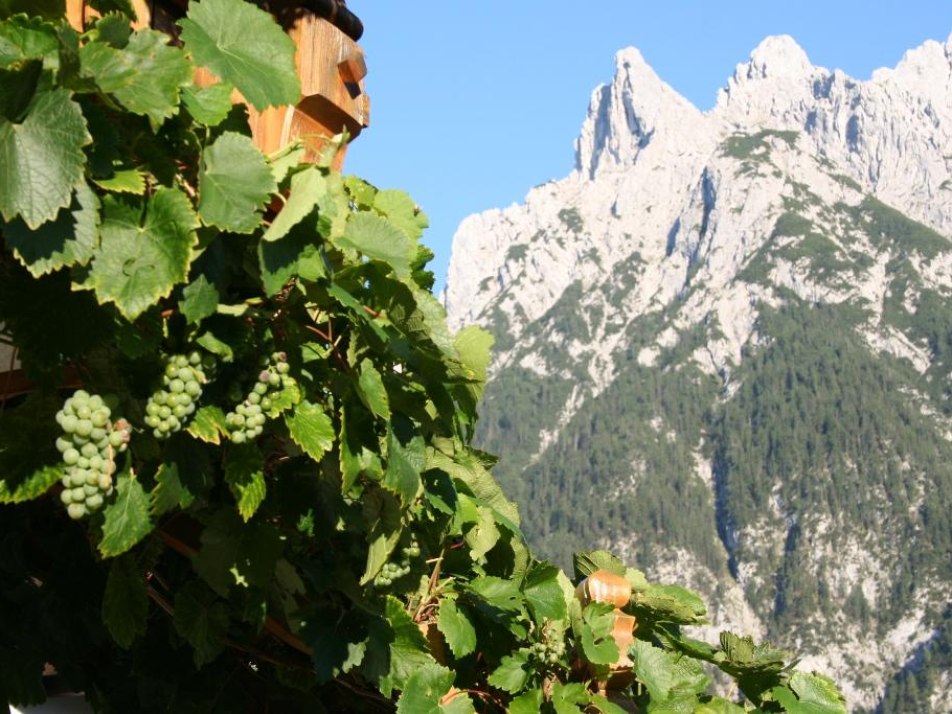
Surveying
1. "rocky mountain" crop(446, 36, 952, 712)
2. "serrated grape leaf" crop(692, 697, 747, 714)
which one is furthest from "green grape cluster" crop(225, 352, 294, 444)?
"rocky mountain" crop(446, 36, 952, 712)

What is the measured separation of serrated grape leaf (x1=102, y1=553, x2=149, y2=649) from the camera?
1563mm

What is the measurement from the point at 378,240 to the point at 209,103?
0.87 feet

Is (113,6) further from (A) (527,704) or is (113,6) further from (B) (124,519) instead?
(A) (527,704)

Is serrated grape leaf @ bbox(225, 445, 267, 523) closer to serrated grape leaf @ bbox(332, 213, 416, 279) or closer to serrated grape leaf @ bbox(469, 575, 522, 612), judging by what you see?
serrated grape leaf @ bbox(332, 213, 416, 279)

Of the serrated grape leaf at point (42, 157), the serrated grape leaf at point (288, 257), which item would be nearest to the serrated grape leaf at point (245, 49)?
the serrated grape leaf at point (288, 257)

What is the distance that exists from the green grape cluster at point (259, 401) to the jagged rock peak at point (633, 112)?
541 ft

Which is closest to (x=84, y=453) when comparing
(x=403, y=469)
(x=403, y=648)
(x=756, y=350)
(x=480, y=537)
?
(x=403, y=469)

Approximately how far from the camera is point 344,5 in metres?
1.91

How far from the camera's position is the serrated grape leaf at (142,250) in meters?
1.19

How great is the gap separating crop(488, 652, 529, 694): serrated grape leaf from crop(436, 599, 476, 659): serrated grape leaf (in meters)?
0.09

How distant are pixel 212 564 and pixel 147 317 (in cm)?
42

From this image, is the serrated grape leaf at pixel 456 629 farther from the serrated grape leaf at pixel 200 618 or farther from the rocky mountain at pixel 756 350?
the rocky mountain at pixel 756 350

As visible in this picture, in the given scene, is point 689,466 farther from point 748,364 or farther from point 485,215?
point 485,215

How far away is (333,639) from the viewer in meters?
1.70
